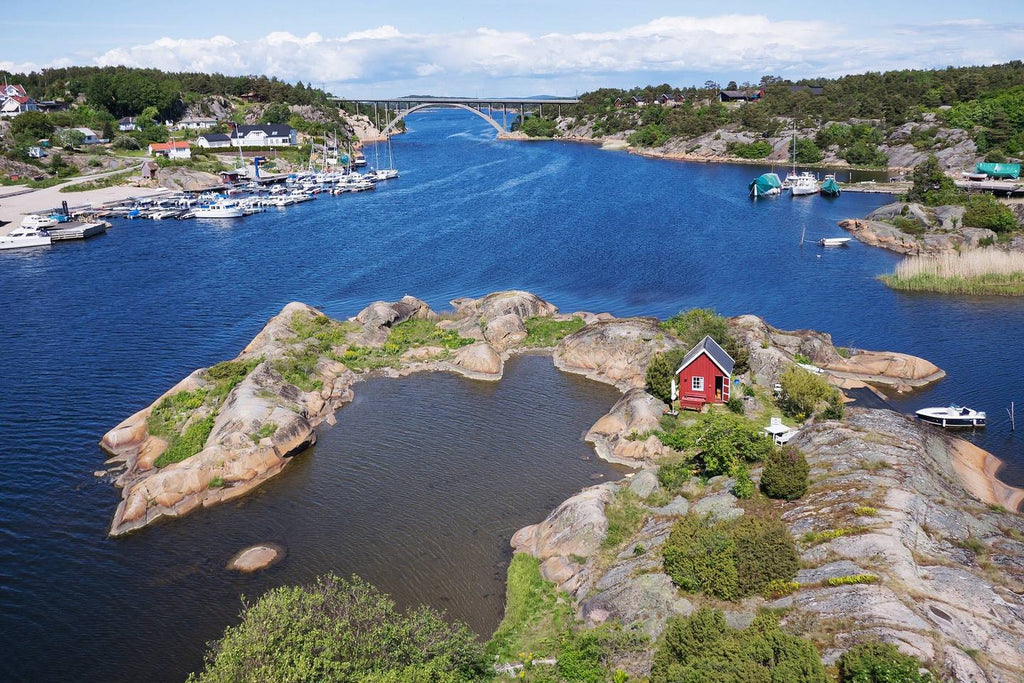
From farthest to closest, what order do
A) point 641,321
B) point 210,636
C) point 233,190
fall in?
point 233,190 → point 641,321 → point 210,636

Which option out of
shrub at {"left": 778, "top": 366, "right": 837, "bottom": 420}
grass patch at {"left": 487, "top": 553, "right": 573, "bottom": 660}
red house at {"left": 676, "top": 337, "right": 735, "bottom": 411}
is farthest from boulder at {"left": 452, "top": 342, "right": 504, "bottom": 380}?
grass patch at {"left": 487, "top": 553, "right": 573, "bottom": 660}

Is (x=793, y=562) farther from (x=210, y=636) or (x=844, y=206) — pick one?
(x=844, y=206)

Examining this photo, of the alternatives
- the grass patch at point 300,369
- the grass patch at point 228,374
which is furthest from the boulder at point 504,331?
the grass patch at point 228,374

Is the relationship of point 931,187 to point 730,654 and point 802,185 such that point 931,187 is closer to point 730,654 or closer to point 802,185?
point 802,185

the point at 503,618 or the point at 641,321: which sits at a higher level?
the point at 641,321

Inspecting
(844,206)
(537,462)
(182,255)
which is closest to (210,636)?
(537,462)

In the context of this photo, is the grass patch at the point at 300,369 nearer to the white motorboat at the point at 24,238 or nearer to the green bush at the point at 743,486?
the green bush at the point at 743,486

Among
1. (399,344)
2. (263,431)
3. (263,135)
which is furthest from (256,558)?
(263,135)
